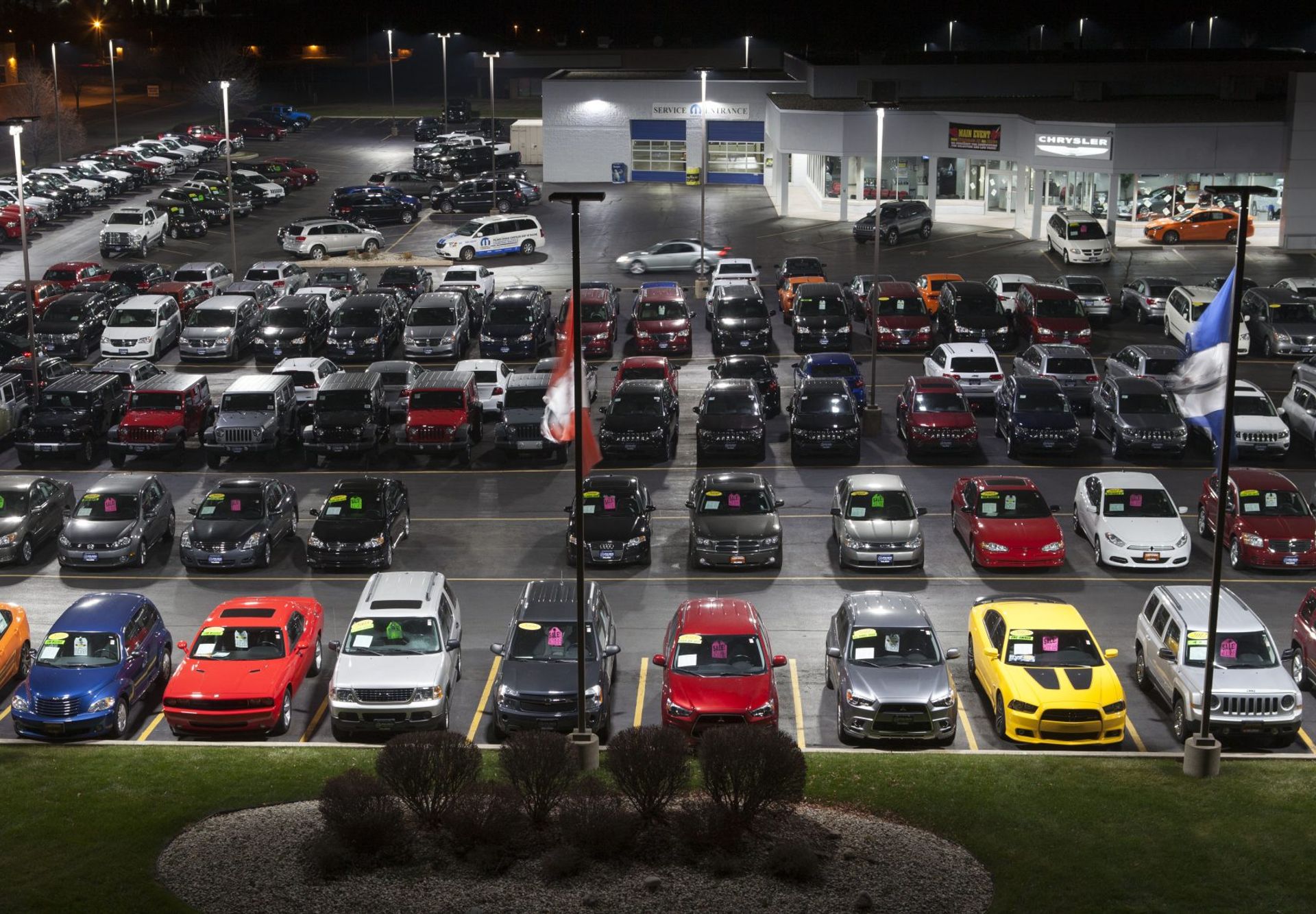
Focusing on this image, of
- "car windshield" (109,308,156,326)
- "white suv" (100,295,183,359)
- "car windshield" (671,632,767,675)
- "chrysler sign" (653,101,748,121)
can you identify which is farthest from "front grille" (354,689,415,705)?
"chrysler sign" (653,101,748,121)

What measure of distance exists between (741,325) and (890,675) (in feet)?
77.0

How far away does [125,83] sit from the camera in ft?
399

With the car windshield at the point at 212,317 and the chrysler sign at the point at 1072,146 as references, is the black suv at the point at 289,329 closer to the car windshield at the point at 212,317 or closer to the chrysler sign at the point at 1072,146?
the car windshield at the point at 212,317

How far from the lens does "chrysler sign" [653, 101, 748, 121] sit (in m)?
76.2

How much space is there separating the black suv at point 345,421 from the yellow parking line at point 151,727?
508 inches

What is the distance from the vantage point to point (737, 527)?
2980 cm

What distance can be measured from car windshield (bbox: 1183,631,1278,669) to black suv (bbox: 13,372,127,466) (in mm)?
25636

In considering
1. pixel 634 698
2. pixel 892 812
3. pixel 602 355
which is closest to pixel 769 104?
pixel 602 355

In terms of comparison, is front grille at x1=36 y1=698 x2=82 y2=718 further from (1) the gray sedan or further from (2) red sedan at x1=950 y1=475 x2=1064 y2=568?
(2) red sedan at x1=950 y1=475 x2=1064 y2=568

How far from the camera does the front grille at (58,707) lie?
2252 centimetres

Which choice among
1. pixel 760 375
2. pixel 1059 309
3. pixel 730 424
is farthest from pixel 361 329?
pixel 1059 309

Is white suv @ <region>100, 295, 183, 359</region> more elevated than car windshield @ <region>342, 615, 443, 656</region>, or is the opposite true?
white suv @ <region>100, 295, 183, 359</region>

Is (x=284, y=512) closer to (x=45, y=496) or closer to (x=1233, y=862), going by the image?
(x=45, y=496)

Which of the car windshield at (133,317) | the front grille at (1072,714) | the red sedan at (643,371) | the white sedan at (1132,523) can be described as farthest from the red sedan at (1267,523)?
the car windshield at (133,317)
